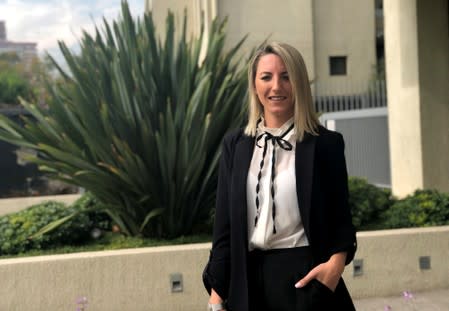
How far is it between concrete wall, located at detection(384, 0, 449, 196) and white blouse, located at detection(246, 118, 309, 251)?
692cm

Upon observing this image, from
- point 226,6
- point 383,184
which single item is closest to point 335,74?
point 226,6

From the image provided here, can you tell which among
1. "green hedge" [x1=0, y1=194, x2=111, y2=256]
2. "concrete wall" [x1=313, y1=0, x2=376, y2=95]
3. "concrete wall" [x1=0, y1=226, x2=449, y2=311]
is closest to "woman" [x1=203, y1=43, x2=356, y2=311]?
"concrete wall" [x1=0, y1=226, x2=449, y2=311]

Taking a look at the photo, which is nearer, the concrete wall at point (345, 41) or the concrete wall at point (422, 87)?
the concrete wall at point (422, 87)

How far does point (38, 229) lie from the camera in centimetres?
645

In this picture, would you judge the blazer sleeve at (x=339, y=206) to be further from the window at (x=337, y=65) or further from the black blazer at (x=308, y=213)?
the window at (x=337, y=65)

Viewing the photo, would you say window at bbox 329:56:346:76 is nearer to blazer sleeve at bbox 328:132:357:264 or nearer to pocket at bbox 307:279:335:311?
blazer sleeve at bbox 328:132:357:264

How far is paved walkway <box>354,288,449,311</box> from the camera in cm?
561

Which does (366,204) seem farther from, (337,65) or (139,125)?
(337,65)

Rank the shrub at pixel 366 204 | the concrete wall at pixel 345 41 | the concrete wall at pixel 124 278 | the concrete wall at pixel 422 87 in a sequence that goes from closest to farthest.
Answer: the concrete wall at pixel 124 278 → the shrub at pixel 366 204 → the concrete wall at pixel 422 87 → the concrete wall at pixel 345 41

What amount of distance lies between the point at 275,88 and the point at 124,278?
399cm

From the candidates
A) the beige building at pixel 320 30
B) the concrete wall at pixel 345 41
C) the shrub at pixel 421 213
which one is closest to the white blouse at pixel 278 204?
the shrub at pixel 421 213

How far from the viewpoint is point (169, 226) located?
649cm

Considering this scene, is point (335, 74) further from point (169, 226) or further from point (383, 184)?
point (169, 226)

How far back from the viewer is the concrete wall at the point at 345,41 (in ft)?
85.3
